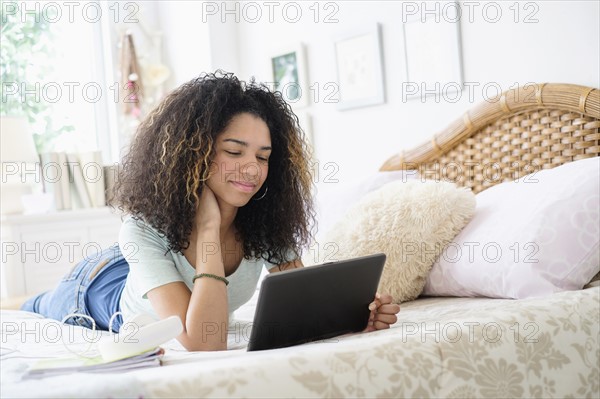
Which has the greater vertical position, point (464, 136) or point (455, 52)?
point (455, 52)

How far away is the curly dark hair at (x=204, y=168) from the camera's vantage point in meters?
1.66

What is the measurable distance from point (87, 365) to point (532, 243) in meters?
1.11

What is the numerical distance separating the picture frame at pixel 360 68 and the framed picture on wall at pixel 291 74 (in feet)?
0.81

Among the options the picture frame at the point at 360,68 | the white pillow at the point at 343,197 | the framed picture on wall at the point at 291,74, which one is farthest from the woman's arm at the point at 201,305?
the framed picture on wall at the point at 291,74

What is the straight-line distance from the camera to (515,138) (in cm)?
230

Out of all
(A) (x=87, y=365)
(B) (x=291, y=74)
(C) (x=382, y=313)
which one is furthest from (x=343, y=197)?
(A) (x=87, y=365)

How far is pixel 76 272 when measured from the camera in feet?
7.11

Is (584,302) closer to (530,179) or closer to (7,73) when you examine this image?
(530,179)

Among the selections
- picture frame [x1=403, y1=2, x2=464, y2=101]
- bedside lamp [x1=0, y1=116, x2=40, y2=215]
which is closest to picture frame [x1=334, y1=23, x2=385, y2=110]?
picture frame [x1=403, y1=2, x2=464, y2=101]

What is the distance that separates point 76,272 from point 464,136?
144 cm

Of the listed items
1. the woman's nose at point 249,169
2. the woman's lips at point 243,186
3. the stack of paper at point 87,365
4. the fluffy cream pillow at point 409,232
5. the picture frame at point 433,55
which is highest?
the picture frame at point 433,55

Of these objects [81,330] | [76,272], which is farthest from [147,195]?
[76,272]

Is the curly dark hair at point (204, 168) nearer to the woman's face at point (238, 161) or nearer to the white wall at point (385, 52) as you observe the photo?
the woman's face at point (238, 161)

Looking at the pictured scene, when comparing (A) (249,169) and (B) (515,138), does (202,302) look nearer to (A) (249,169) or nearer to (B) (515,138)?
(A) (249,169)
